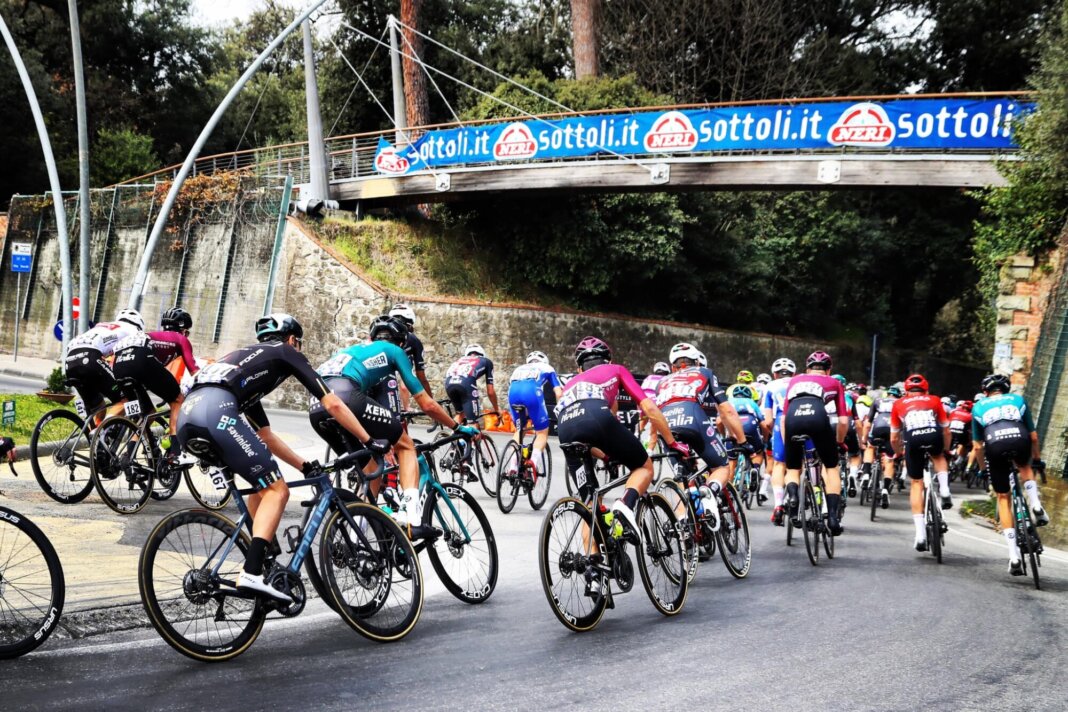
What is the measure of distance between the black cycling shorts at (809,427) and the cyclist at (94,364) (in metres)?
6.59

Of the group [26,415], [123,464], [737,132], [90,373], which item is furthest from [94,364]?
[737,132]

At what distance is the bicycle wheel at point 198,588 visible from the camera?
19.0ft

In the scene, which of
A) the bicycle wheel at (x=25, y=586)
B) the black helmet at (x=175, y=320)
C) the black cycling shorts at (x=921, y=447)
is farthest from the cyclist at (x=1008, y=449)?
the bicycle wheel at (x=25, y=586)

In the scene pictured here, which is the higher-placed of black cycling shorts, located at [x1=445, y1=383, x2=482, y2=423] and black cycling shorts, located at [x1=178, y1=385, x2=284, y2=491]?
black cycling shorts, located at [x1=445, y1=383, x2=482, y2=423]

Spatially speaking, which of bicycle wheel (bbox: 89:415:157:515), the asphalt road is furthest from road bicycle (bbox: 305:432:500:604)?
bicycle wheel (bbox: 89:415:157:515)

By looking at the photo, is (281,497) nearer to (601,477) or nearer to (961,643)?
(961,643)

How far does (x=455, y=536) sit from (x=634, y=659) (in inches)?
69.7

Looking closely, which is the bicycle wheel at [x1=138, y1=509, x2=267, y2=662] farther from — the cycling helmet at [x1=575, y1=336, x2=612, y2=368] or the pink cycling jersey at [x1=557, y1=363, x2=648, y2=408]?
the cycling helmet at [x1=575, y1=336, x2=612, y2=368]

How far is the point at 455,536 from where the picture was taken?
7.80 metres

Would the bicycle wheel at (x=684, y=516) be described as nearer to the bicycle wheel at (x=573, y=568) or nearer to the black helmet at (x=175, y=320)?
the bicycle wheel at (x=573, y=568)

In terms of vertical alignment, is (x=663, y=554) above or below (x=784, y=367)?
below

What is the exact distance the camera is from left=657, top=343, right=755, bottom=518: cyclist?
1003 centimetres

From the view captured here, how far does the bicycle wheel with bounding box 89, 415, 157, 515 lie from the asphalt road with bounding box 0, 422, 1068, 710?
3346 millimetres

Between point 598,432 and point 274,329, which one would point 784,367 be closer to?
point 598,432
